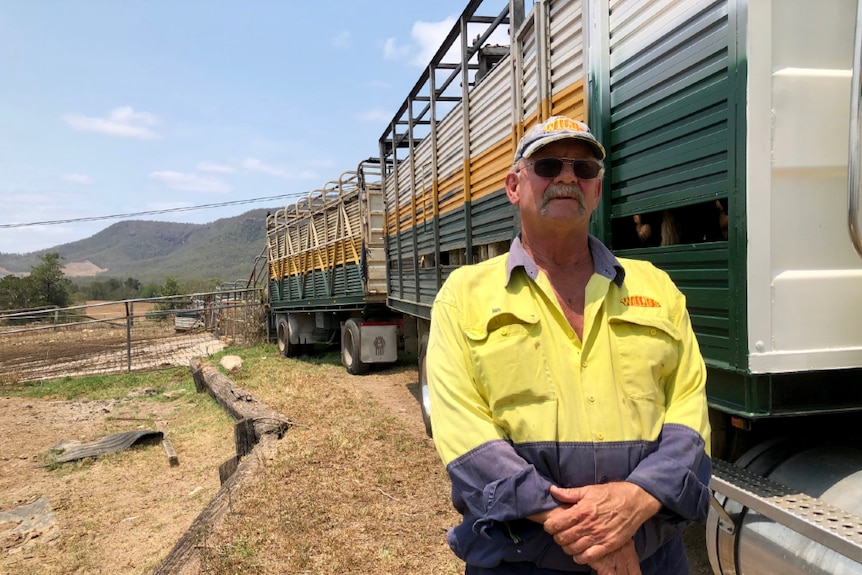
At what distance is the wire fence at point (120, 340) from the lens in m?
11.4

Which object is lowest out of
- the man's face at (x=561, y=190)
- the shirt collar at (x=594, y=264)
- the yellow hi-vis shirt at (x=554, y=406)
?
the yellow hi-vis shirt at (x=554, y=406)

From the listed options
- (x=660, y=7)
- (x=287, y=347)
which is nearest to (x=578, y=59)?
(x=660, y=7)

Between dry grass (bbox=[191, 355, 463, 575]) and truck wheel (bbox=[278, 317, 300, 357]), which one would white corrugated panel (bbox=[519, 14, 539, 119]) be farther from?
truck wheel (bbox=[278, 317, 300, 357])

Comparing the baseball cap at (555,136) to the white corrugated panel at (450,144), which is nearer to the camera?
the baseball cap at (555,136)

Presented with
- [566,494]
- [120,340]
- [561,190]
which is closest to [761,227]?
[561,190]

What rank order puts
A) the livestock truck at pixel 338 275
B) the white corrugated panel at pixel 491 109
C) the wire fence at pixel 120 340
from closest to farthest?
the white corrugated panel at pixel 491 109
the livestock truck at pixel 338 275
the wire fence at pixel 120 340

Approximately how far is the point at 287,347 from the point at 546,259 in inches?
449

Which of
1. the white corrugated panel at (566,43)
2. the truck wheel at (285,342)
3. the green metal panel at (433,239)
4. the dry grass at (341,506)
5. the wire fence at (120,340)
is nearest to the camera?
the white corrugated panel at (566,43)

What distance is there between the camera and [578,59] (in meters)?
2.73

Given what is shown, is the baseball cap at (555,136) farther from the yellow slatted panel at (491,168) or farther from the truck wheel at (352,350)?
the truck wheel at (352,350)

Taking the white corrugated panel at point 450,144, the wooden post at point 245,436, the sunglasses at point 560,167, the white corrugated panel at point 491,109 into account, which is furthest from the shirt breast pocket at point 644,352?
the wooden post at point 245,436

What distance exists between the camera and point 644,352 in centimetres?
141

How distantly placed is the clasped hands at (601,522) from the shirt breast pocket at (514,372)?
18 cm

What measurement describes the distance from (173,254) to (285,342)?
573 ft
